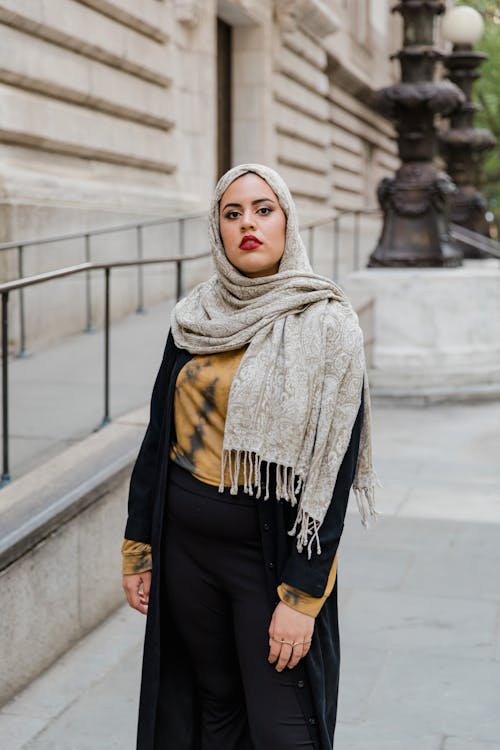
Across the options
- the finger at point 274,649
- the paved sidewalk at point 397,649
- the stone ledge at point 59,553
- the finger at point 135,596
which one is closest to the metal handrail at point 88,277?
the stone ledge at point 59,553

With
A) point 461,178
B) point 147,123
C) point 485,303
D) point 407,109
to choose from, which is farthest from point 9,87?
point 461,178

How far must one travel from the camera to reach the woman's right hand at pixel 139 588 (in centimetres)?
305

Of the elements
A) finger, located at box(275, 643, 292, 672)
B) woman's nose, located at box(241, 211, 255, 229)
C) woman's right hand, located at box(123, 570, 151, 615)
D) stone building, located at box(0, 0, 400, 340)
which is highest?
stone building, located at box(0, 0, 400, 340)

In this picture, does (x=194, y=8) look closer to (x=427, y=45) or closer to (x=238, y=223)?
(x=427, y=45)

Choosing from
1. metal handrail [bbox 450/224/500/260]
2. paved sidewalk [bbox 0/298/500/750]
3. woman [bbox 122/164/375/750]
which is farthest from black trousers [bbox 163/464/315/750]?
metal handrail [bbox 450/224/500/260]

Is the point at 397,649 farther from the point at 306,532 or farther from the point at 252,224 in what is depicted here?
the point at 252,224

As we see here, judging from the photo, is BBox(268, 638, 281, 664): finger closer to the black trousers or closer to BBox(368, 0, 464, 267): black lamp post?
the black trousers

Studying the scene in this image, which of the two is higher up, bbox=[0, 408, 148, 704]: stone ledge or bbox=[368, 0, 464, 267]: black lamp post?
bbox=[368, 0, 464, 267]: black lamp post

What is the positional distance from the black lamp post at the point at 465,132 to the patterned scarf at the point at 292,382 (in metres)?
14.4

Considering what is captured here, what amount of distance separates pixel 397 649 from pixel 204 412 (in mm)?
2388

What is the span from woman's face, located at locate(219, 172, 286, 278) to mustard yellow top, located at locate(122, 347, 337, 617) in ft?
0.75

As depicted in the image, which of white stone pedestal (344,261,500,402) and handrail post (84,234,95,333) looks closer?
handrail post (84,234,95,333)

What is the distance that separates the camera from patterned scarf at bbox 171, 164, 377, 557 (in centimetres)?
268

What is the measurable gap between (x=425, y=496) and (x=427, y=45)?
22.6 ft
